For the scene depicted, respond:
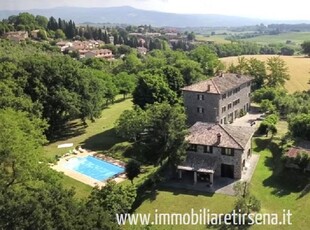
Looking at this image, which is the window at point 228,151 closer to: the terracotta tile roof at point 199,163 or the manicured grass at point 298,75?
the terracotta tile roof at point 199,163

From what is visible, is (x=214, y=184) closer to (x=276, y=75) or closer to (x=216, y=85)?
(x=216, y=85)

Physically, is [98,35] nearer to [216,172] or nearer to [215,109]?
[215,109]

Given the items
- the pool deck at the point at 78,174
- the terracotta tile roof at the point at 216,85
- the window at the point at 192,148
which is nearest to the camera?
the window at the point at 192,148

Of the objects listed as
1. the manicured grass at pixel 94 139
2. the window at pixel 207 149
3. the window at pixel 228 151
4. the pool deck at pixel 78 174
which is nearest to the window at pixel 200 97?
the manicured grass at pixel 94 139

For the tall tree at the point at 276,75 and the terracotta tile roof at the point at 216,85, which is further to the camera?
the tall tree at the point at 276,75

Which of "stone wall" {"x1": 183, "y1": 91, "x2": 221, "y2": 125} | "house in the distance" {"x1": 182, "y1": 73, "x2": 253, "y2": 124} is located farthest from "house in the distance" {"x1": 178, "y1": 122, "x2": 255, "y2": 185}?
"house in the distance" {"x1": 182, "y1": 73, "x2": 253, "y2": 124}

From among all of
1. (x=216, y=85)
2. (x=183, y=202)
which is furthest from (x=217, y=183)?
(x=216, y=85)

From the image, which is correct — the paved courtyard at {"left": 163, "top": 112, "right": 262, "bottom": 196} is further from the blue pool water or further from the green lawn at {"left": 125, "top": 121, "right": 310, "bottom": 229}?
the blue pool water
